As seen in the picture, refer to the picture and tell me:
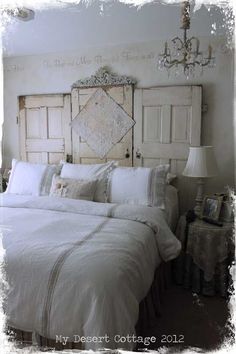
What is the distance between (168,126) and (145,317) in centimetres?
179

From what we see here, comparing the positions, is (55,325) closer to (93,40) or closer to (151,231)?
(151,231)

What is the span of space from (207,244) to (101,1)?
2.05 metres

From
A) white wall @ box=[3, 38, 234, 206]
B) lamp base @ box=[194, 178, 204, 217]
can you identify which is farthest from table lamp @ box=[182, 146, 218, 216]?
white wall @ box=[3, 38, 234, 206]

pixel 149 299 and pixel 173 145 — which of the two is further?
pixel 173 145

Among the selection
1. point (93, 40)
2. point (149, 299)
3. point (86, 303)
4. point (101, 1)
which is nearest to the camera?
point (86, 303)

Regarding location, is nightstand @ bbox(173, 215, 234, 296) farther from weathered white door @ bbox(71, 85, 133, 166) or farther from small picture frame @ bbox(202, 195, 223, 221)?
weathered white door @ bbox(71, 85, 133, 166)

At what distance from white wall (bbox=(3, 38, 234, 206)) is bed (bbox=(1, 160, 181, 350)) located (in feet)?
2.28

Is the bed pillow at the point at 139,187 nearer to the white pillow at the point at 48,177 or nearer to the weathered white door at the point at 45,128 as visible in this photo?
the white pillow at the point at 48,177

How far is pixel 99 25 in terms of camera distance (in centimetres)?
255

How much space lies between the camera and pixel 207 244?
7.78 feet

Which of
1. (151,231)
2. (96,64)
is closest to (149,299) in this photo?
(151,231)

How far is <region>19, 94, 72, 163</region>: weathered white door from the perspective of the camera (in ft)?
11.2

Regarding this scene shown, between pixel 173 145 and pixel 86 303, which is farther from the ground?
pixel 173 145

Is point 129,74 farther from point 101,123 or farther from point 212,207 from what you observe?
point 212,207
